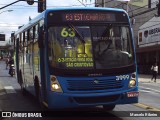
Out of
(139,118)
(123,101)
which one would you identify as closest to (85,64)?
(123,101)

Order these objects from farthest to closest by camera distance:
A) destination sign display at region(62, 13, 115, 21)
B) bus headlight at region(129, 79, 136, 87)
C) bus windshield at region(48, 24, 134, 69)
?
destination sign display at region(62, 13, 115, 21) < bus headlight at region(129, 79, 136, 87) < bus windshield at region(48, 24, 134, 69)

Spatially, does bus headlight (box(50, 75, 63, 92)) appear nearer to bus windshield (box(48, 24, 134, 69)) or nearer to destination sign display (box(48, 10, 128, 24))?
bus windshield (box(48, 24, 134, 69))

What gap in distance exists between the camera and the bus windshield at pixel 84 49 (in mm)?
10391

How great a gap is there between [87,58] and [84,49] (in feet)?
0.82

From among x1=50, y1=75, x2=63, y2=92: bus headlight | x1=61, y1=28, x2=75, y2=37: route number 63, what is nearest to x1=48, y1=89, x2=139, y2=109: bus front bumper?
x1=50, y1=75, x2=63, y2=92: bus headlight

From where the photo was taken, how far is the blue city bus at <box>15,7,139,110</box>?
402 inches

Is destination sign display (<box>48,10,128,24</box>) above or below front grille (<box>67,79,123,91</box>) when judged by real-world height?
above

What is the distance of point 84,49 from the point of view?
34.4 feet

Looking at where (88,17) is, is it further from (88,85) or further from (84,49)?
(88,85)

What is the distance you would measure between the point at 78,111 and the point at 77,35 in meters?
2.87

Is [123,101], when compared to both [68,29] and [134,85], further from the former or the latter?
[68,29]

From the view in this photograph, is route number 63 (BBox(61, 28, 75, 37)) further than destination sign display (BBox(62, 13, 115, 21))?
No

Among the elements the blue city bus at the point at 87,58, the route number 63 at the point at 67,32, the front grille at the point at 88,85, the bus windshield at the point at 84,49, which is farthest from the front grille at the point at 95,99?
the route number 63 at the point at 67,32

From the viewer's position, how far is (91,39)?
34.5ft
